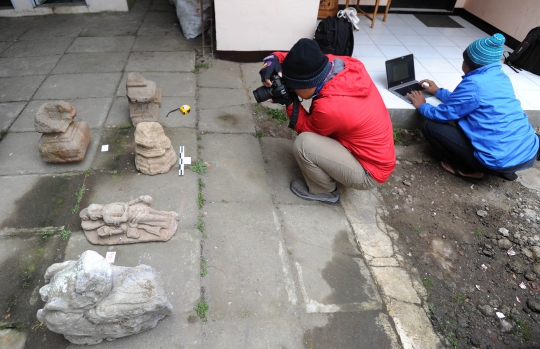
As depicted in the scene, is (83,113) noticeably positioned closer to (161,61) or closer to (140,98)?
(140,98)

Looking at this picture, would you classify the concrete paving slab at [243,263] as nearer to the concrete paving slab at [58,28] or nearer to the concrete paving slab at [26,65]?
the concrete paving slab at [26,65]

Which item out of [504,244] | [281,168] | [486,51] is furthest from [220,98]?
[504,244]

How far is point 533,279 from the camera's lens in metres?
2.54

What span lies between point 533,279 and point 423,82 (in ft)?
8.31

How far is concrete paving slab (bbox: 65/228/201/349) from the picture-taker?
185 centimetres

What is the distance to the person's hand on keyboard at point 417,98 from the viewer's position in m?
3.81

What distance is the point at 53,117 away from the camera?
9.14 ft

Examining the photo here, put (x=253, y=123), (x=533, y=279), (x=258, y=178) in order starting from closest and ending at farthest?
(x=533, y=279) < (x=258, y=178) < (x=253, y=123)

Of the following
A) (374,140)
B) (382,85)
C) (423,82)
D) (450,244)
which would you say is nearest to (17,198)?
(374,140)

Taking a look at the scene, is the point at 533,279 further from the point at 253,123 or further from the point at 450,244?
the point at 253,123

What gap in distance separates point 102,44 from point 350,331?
510 cm

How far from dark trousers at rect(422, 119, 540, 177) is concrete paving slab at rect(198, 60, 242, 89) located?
7.79ft

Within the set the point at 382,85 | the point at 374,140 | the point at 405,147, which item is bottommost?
the point at 405,147

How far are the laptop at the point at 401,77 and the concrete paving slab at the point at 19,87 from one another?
14.2 ft
